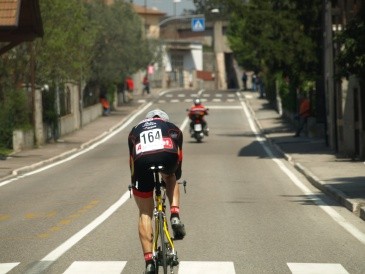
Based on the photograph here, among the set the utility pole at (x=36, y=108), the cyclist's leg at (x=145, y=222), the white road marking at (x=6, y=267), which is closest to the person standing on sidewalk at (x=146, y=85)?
the utility pole at (x=36, y=108)

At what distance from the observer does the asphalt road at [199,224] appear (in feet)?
41.9

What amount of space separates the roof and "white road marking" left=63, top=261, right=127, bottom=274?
2331cm

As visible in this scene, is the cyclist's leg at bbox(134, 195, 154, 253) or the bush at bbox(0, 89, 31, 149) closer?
the cyclist's leg at bbox(134, 195, 154, 253)

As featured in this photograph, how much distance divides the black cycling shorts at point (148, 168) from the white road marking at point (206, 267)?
134 cm

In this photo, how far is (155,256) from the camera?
10.8 m

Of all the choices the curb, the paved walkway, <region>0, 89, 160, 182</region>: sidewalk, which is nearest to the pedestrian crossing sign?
<region>0, 89, 160, 182</region>: sidewalk

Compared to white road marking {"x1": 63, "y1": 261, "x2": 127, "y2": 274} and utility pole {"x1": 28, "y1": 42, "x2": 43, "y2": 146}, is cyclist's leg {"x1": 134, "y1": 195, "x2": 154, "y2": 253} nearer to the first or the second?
white road marking {"x1": 63, "y1": 261, "x2": 127, "y2": 274}

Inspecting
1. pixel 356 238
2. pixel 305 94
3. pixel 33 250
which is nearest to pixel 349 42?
pixel 356 238

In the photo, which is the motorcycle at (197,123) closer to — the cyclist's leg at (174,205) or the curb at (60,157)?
the curb at (60,157)

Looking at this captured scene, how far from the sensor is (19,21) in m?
37.4

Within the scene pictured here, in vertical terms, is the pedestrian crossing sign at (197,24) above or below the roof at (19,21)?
above

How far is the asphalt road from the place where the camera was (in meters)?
12.8

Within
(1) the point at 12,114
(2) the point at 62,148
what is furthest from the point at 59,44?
(2) the point at 62,148

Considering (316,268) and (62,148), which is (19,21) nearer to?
(62,148)
